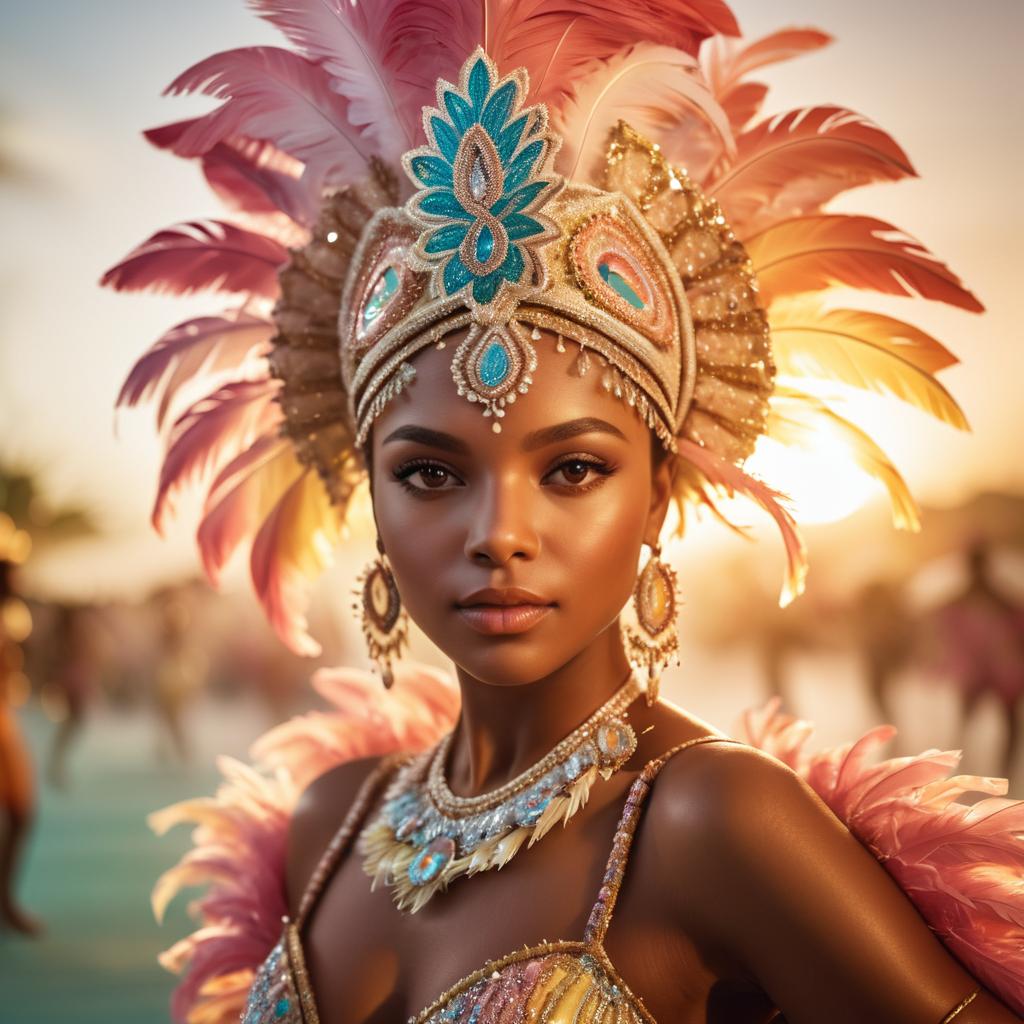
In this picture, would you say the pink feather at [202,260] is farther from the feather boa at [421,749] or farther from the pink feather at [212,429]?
the feather boa at [421,749]

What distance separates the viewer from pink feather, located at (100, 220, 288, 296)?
1719 mm

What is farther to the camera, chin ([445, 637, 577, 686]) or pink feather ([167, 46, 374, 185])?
pink feather ([167, 46, 374, 185])

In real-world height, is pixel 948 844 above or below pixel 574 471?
below

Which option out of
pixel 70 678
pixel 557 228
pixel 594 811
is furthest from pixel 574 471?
pixel 70 678

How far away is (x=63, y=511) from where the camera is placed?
16.7 feet

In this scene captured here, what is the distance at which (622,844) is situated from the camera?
1.28 m

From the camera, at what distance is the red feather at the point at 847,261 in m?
1.42

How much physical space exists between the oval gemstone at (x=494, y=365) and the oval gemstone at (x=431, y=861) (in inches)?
23.3

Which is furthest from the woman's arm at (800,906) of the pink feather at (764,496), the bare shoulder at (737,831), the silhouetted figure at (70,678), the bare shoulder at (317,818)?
the silhouetted figure at (70,678)

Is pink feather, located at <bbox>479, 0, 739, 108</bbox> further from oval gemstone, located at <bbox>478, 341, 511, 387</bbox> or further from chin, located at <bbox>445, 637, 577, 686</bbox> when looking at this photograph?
chin, located at <bbox>445, 637, 577, 686</bbox>

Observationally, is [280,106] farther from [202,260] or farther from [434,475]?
[434,475]

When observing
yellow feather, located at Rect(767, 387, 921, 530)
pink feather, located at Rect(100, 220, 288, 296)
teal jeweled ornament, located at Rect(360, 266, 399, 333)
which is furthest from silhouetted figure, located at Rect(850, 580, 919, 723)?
teal jeweled ornament, located at Rect(360, 266, 399, 333)

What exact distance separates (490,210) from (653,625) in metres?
0.53

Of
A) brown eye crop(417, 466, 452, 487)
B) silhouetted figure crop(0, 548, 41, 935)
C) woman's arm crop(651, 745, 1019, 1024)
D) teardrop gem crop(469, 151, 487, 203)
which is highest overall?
teardrop gem crop(469, 151, 487, 203)
